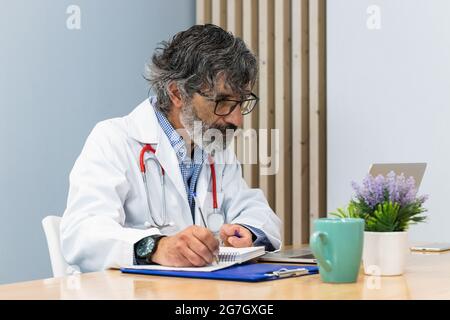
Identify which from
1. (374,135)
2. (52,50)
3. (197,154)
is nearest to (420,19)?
(374,135)

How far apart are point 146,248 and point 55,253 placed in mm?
437

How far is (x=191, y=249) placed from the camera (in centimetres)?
159

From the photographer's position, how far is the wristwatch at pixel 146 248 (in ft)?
5.58

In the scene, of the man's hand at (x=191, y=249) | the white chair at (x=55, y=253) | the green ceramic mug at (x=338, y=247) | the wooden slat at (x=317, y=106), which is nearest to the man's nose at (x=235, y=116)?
the white chair at (x=55, y=253)

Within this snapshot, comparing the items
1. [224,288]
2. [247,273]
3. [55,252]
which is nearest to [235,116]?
[55,252]

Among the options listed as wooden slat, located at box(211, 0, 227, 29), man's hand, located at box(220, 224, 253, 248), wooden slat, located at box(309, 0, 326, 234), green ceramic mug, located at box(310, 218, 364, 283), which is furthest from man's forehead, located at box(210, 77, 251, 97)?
wooden slat, located at box(211, 0, 227, 29)

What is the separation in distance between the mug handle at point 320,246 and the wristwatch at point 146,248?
1.54 ft

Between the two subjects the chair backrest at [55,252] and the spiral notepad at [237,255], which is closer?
the spiral notepad at [237,255]

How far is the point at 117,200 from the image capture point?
2.04m

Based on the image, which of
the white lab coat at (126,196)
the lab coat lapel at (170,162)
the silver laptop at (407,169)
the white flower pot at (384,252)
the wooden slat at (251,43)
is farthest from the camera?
the wooden slat at (251,43)

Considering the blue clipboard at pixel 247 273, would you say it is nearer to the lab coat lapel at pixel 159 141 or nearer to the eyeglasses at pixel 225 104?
the lab coat lapel at pixel 159 141

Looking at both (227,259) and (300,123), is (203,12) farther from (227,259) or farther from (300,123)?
(227,259)
